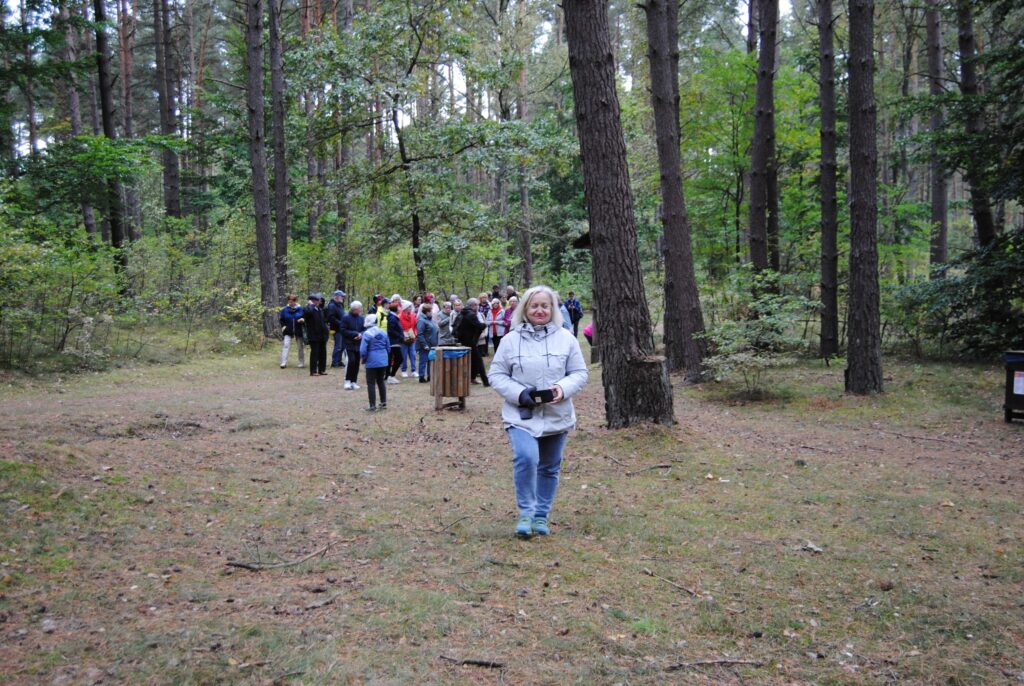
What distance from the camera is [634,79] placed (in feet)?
124

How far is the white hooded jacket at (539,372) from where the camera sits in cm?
509

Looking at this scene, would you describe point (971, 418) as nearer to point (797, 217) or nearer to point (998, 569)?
point (998, 569)

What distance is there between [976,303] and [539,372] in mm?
12806

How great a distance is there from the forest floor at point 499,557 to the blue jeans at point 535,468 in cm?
29

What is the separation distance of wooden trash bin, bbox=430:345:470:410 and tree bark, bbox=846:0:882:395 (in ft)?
21.1

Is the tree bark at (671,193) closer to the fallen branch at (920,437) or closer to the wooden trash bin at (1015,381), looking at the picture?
the fallen branch at (920,437)

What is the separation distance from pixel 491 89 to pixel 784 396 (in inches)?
549

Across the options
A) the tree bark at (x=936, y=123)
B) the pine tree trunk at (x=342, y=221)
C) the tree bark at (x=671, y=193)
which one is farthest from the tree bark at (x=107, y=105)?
the tree bark at (x=936, y=123)

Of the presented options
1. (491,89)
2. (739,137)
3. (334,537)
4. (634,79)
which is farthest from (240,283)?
(634,79)

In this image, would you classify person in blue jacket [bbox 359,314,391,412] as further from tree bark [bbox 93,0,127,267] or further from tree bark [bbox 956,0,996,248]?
tree bark [bbox 93,0,127,267]

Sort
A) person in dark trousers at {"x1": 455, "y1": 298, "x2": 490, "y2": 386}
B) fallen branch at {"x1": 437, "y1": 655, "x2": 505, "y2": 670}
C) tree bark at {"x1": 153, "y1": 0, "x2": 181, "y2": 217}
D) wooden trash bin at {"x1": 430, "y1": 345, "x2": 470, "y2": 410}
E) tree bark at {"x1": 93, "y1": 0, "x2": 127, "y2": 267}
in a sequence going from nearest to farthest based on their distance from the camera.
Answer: fallen branch at {"x1": 437, "y1": 655, "x2": 505, "y2": 670} → wooden trash bin at {"x1": 430, "y1": 345, "x2": 470, "y2": 410} → person in dark trousers at {"x1": 455, "y1": 298, "x2": 490, "y2": 386} → tree bark at {"x1": 93, "y1": 0, "x2": 127, "y2": 267} → tree bark at {"x1": 153, "y1": 0, "x2": 181, "y2": 217}

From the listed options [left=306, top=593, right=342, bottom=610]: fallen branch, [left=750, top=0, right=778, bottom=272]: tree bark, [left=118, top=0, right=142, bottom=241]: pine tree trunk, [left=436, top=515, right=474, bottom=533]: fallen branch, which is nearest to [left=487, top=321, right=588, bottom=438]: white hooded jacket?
[left=436, top=515, right=474, bottom=533]: fallen branch

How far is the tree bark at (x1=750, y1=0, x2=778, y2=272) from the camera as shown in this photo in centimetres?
1533

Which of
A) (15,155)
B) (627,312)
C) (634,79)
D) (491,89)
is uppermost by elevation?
(634,79)
